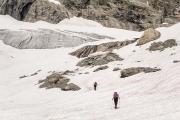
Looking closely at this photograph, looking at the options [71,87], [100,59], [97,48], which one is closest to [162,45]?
[100,59]

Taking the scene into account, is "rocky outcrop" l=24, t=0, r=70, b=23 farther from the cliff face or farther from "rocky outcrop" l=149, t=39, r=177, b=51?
"rocky outcrop" l=149, t=39, r=177, b=51

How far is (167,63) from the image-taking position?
48562mm

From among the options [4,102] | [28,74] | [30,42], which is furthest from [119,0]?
[4,102]

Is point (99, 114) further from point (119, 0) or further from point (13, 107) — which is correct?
point (119, 0)

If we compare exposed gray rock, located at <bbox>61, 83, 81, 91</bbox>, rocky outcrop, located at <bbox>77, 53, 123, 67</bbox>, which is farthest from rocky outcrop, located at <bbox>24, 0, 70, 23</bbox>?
exposed gray rock, located at <bbox>61, 83, 81, 91</bbox>

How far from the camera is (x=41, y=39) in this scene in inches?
3615

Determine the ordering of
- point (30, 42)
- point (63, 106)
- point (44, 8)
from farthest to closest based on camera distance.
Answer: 1. point (44, 8)
2. point (30, 42)
3. point (63, 106)

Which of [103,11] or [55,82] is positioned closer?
[55,82]

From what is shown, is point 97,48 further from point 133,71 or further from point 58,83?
point 133,71

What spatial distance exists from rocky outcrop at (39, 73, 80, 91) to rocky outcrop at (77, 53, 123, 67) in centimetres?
702

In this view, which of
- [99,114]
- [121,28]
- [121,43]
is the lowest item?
[121,28]

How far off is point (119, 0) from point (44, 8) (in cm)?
2572

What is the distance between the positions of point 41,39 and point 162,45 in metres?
39.4

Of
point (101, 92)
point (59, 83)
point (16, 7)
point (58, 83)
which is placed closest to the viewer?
point (101, 92)
